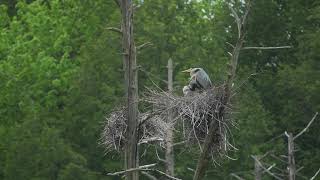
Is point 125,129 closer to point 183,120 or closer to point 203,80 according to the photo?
point 183,120

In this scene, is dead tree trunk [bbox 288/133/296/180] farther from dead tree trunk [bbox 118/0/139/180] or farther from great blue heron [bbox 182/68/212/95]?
dead tree trunk [bbox 118/0/139/180]

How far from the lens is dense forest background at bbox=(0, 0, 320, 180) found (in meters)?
33.1

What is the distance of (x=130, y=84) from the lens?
14.4 m

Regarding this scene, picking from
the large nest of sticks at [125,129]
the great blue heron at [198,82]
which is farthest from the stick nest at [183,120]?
the great blue heron at [198,82]

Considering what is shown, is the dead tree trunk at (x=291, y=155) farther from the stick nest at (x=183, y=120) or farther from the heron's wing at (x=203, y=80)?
the stick nest at (x=183, y=120)

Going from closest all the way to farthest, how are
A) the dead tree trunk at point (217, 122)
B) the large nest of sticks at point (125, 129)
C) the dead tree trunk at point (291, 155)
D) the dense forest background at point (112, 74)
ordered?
the dead tree trunk at point (217, 122)
the large nest of sticks at point (125, 129)
the dead tree trunk at point (291, 155)
the dense forest background at point (112, 74)

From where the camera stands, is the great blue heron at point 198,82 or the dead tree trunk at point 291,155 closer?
the great blue heron at point 198,82

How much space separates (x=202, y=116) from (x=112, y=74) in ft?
70.3

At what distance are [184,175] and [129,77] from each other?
19814 mm

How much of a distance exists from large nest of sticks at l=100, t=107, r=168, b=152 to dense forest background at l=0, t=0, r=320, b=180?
14.9 metres

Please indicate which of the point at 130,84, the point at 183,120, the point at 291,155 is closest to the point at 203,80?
the point at 183,120

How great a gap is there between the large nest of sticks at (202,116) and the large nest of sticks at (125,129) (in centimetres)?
34

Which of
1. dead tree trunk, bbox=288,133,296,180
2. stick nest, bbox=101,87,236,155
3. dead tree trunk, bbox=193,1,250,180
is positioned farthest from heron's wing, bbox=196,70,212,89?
dead tree trunk, bbox=288,133,296,180

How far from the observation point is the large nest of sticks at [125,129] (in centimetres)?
1521
